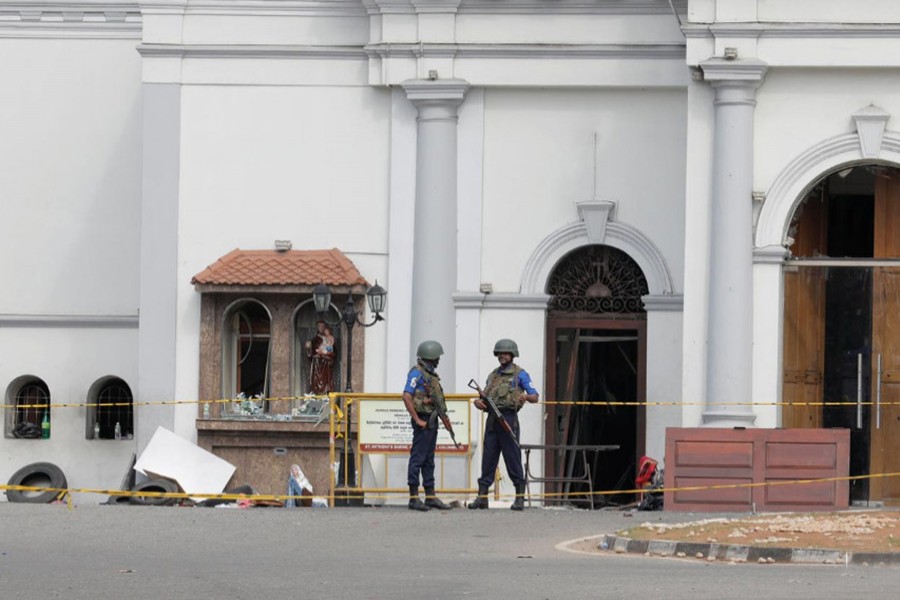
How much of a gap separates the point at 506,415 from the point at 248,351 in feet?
23.7

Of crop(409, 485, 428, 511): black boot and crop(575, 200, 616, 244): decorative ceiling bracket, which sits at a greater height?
crop(575, 200, 616, 244): decorative ceiling bracket

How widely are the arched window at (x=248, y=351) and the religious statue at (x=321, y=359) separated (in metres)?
0.67

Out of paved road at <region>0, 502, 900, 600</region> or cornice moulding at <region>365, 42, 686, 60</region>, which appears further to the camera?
cornice moulding at <region>365, 42, 686, 60</region>

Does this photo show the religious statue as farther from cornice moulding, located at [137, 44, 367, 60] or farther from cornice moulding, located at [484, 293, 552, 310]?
cornice moulding, located at [137, 44, 367, 60]

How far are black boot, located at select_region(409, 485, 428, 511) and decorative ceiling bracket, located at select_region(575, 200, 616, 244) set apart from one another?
20.5ft

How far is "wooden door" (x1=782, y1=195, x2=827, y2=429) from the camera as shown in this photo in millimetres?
28812

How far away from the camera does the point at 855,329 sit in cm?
2867

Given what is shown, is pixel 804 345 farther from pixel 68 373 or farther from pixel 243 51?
pixel 68 373

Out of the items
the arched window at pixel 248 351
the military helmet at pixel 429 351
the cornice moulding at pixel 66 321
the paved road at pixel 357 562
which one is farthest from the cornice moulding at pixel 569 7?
the paved road at pixel 357 562

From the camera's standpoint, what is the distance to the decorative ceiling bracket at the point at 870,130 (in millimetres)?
28391

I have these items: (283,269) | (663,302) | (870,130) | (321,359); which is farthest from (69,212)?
(870,130)

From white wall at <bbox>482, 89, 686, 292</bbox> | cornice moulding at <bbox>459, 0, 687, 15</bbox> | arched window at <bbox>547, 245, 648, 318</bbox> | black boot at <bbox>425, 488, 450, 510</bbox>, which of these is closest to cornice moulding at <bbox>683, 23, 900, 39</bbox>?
cornice moulding at <bbox>459, 0, 687, 15</bbox>

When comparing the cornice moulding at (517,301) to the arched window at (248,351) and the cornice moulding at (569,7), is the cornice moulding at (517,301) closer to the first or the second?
the arched window at (248,351)

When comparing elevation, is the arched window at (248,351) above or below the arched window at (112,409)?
above
